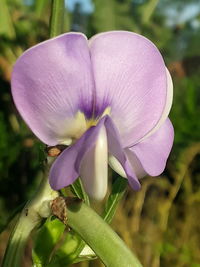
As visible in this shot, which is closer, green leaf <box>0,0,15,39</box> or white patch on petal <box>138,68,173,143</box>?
white patch on petal <box>138,68,173,143</box>

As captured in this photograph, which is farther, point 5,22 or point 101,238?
point 5,22

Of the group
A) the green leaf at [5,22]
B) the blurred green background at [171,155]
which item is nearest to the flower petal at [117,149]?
the blurred green background at [171,155]

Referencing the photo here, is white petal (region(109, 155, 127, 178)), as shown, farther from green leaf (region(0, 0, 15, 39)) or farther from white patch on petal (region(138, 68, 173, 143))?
green leaf (region(0, 0, 15, 39))

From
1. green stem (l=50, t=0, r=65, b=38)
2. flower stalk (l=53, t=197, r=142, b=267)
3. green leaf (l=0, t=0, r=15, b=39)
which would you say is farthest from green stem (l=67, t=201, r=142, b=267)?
green leaf (l=0, t=0, r=15, b=39)

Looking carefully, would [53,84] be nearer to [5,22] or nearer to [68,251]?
[68,251]

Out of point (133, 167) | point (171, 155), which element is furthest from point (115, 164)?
point (171, 155)

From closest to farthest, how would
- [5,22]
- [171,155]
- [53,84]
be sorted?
[53,84]
[5,22]
[171,155]
